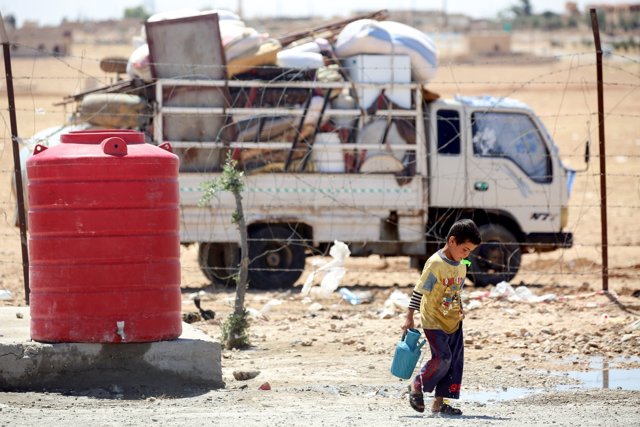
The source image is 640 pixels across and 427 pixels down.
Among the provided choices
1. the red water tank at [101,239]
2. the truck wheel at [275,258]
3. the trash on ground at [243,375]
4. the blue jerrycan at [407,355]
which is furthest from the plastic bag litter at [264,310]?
the blue jerrycan at [407,355]

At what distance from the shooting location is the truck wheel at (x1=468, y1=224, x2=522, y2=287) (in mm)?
13328

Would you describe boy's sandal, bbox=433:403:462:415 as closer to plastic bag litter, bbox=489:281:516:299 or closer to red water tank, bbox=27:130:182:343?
red water tank, bbox=27:130:182:343

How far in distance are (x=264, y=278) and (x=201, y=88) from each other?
2179 mm

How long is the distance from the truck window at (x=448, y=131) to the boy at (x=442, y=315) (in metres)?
6.31

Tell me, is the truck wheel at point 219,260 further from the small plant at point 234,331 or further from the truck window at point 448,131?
the small plant at point 234,331

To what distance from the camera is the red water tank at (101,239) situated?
285 inches

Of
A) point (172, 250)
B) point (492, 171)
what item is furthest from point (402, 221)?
point (172, 250)

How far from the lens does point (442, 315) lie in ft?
22.8

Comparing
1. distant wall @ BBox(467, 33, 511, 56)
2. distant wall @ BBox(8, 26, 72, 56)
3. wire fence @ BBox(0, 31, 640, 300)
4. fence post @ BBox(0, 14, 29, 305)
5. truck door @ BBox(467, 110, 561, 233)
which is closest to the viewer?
fence post @ BBox(0, 14, 29, 305)

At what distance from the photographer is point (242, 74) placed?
1281cm

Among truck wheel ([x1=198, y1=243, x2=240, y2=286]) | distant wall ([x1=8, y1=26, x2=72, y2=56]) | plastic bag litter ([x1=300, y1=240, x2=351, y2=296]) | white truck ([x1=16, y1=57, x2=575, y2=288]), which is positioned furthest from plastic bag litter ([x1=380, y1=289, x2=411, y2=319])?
distant wall ([x1=8, y1=26, x2=72, y2=56])

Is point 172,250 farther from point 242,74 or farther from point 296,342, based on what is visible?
point 242,74

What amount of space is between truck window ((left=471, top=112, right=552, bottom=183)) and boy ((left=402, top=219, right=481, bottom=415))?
21.3ft

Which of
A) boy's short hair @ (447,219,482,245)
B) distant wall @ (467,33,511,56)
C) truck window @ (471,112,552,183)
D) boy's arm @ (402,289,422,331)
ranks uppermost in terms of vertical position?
distant wall @ (467,33,511,56)
